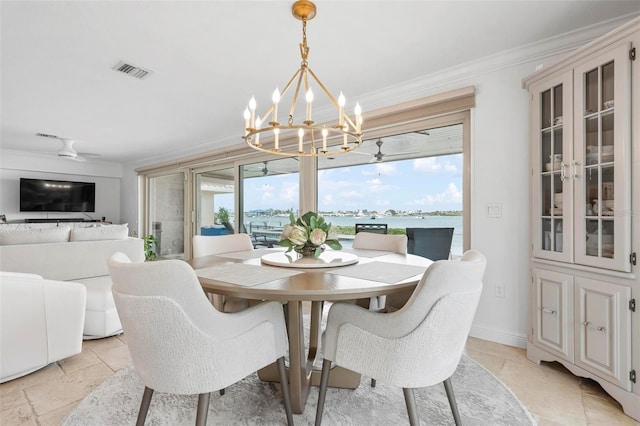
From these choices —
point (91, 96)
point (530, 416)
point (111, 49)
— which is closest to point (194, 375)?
point (530, 416)

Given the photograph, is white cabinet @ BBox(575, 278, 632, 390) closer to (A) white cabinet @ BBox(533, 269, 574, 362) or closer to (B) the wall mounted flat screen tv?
(A) white cabinet @ BBox(533, 269, 574, 362)

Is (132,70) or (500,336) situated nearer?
(500,336)

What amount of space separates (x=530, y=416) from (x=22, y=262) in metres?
3.74

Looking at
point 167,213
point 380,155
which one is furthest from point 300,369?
point 167,213

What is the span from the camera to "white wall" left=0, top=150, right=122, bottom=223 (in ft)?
19.5

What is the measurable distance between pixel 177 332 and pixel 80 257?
2.61 metres

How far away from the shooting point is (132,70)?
2650 mm

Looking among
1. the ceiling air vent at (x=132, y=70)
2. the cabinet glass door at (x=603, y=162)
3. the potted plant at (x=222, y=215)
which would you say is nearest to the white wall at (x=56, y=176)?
the potted plant at (x=222, y=215)

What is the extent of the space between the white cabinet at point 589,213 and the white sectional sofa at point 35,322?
3032 millimetres

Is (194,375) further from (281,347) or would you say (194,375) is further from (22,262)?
(22,262)

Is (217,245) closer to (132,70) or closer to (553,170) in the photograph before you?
(132,70)

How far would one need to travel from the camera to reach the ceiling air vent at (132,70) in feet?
8.39

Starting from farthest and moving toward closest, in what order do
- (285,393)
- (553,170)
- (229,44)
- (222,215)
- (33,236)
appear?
(222,215) → (33,236) → (229,44) → (553,170) → (285,393)

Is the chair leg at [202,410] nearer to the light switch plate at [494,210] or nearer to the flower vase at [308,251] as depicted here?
the flower vase at [308,251]
